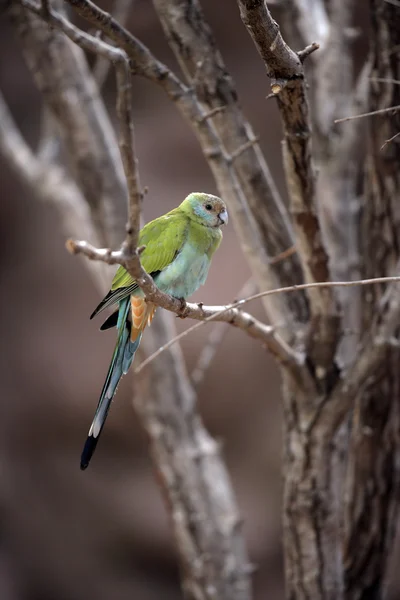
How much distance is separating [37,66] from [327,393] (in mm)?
1950

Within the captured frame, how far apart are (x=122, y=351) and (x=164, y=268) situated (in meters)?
0.30

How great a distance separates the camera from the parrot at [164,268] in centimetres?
202

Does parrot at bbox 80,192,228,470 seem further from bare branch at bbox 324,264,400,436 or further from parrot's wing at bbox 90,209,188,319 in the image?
bare branch at bbox 324,264,400,436

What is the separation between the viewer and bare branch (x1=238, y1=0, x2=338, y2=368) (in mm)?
1595

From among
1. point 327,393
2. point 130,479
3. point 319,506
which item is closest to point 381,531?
point 319,506

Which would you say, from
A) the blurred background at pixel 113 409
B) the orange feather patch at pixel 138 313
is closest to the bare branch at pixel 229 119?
the orange feather patch at pixel 138 313

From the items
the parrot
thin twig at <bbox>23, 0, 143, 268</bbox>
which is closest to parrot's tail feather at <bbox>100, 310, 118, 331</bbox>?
the parrot

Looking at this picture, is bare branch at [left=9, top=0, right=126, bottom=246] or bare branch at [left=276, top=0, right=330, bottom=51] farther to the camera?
bare branch at [left=276, top=0, right=330, bottom=51]

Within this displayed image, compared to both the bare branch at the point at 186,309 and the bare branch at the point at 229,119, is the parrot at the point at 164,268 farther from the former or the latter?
the bare branch at the point at 229,119

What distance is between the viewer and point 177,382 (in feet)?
10.6

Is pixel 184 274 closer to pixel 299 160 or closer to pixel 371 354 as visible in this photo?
pixel 299 160

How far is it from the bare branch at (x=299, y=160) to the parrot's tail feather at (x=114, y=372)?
2.02ft

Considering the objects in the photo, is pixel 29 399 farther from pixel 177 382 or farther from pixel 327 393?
pixel 327 393

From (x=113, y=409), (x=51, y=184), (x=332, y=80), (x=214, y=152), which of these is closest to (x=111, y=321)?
(x=214, y=152)
